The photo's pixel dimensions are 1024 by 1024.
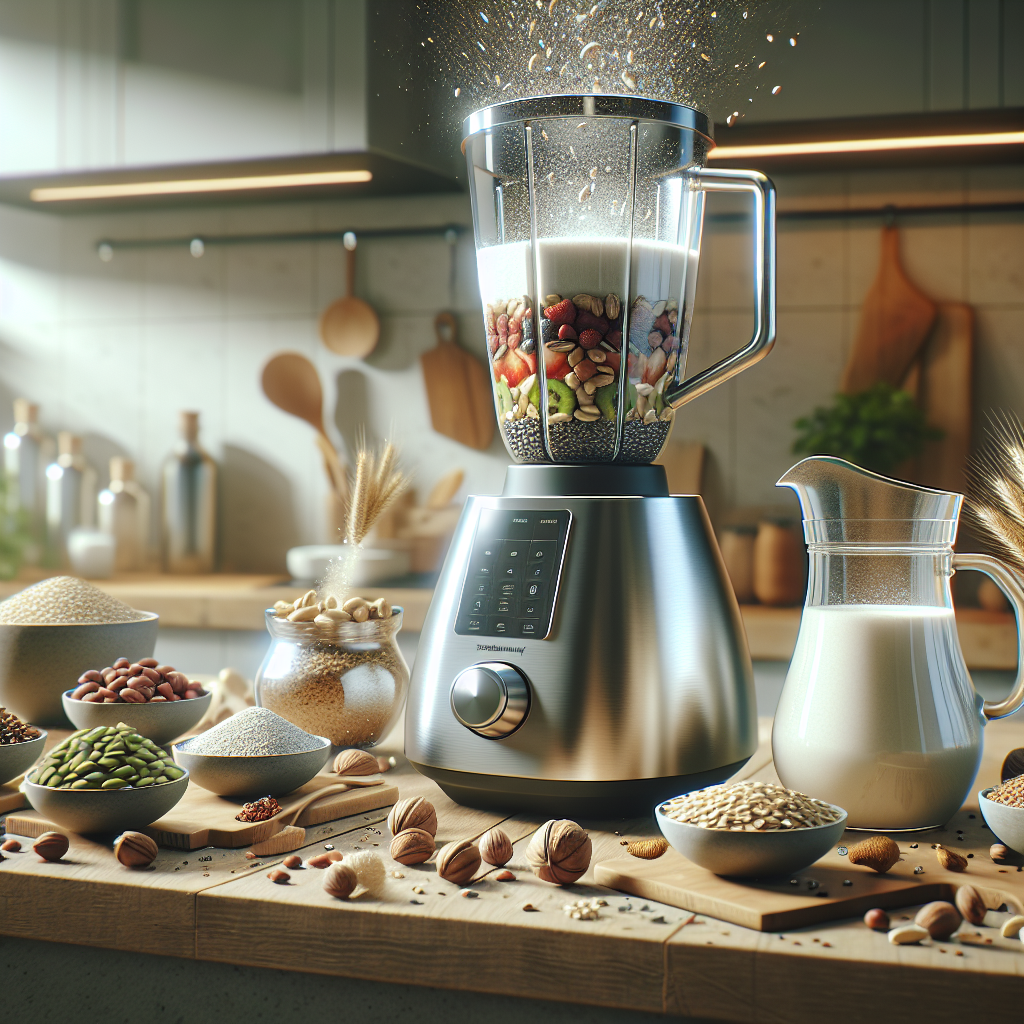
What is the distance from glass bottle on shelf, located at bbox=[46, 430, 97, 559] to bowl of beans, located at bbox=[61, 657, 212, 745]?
6.15 feet

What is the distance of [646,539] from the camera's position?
2.48 feet

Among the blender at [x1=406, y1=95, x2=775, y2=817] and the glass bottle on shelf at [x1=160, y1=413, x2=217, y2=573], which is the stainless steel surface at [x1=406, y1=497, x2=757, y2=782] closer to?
the blender at [x1=406, y1=95, x2=775, y2=817]

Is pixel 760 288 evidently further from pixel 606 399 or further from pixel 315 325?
pixel 315 325

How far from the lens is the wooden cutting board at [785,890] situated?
555mm

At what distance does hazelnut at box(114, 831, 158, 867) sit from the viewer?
2.08 feet

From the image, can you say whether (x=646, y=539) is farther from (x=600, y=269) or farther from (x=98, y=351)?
(x=98, y=351)

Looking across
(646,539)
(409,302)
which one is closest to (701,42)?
(646,539)

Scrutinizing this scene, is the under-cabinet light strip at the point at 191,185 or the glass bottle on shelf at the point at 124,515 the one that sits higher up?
the under-cabinet light strip at the point at 191,185

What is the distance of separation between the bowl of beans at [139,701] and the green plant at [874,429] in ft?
4.85

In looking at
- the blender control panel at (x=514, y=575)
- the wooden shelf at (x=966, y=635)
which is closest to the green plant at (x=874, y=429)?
the wooden shelf at (x=966, y=635)

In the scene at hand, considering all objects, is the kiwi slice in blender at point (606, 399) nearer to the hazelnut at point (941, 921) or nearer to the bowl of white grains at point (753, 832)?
the bowl of white grains at point (753, 832)

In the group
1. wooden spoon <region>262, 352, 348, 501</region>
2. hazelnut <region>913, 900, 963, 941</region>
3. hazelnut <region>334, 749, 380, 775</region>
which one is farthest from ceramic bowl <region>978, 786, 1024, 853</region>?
wooden spoon <region>262, 352, 348, 501</region>

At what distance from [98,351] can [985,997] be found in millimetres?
2720

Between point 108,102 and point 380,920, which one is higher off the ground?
point 108,102
